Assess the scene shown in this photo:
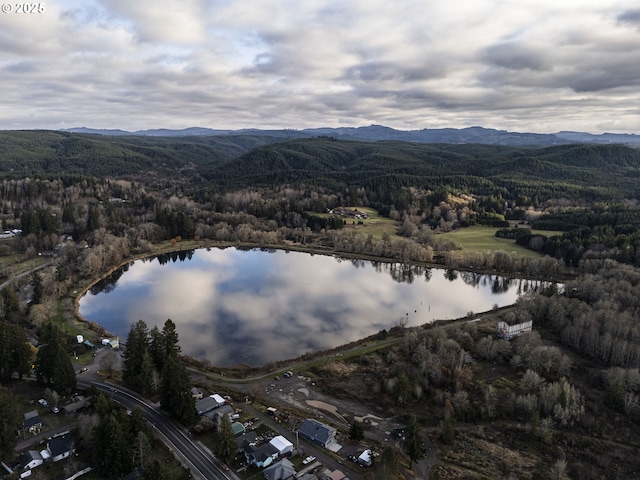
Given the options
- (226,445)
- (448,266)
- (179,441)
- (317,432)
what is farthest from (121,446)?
(448,266)

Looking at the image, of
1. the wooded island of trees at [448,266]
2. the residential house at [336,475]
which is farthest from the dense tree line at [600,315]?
the residential house at [336,475]

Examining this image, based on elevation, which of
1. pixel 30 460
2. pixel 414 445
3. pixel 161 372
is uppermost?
pixel 161 372

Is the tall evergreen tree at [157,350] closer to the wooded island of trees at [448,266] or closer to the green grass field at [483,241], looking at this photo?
the wooded island of trees at [448,266]

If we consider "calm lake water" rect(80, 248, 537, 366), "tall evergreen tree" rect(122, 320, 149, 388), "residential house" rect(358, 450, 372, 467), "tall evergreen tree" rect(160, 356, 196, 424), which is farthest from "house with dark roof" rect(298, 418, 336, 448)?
"tall evergreen tree" rect(122, 320, 149, 388)

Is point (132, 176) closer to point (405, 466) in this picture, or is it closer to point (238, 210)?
point (238, 210)

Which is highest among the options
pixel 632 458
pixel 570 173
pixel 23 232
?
pixel 570 173

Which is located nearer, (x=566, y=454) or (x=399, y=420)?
(x=566, y=454)

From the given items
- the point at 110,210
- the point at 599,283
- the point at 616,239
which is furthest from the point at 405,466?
the point at 110,210

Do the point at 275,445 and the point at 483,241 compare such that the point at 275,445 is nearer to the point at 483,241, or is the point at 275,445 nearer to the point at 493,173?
the point at 483,241
